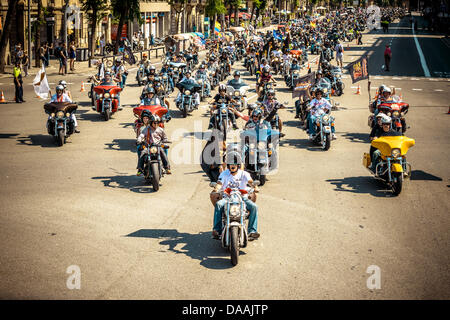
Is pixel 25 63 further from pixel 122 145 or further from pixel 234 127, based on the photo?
pixel 234 127

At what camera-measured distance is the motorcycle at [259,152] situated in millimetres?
13930

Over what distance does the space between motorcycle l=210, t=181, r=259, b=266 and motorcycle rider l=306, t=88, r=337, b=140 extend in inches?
354

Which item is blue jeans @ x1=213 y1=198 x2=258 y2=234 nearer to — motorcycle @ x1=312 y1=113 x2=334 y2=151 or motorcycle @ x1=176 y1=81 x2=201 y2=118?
motorcycle @ x1=312 y1=113 x2=334 y2=151

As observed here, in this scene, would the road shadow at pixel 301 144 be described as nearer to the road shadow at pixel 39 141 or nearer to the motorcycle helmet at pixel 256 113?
the motorcycle helmet at pixel 256 113

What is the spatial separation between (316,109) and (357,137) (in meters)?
2.42

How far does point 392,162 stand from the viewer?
13.5 m

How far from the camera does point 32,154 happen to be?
17.0m

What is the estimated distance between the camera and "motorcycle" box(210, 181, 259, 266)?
9.23 metres

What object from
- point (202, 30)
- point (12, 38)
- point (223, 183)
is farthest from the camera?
point (202, 30)

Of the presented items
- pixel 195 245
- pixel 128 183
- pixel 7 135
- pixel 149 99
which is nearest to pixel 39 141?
pixel 7 135

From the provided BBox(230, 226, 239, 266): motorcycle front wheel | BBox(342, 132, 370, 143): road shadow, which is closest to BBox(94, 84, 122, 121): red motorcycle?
BBox(342, 132, 370, 143): road shadow

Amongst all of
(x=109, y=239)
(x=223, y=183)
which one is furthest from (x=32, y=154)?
(x=223, y=183)
